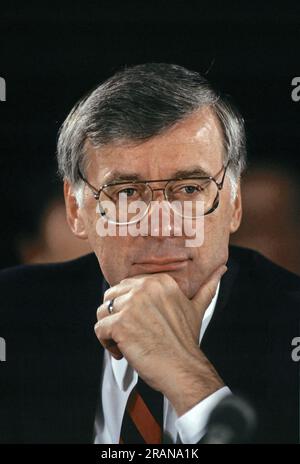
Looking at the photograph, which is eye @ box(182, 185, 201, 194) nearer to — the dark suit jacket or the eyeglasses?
the eyeglasses

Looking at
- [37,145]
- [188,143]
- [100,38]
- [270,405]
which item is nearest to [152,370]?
[270,405]

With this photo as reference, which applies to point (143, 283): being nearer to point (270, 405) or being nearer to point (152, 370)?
point (152, 370)

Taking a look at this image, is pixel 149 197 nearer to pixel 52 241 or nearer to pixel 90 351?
pixel 52 241

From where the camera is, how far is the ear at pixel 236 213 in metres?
1.92

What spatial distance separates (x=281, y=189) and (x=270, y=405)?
0.53 metres

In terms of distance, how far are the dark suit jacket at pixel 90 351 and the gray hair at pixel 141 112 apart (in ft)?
0.82

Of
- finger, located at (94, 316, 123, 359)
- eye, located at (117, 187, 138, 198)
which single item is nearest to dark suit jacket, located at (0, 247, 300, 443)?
finger, located at (94, 316, 123, 359)

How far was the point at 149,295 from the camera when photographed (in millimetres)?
1767

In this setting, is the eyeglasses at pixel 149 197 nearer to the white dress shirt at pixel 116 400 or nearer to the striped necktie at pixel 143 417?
the white dress shirt at pixel 116 400

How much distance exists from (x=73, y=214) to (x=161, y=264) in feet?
0.95

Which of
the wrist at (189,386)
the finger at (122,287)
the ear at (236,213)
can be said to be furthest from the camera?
the ear at (236,213)

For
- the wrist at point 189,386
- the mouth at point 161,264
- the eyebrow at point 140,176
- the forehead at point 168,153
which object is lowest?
the wrist at point 189,386

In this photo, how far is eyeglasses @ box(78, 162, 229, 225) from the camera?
1.81 m

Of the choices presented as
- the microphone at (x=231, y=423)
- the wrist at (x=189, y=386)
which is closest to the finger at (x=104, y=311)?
the wrist at (x=189, y=386)
